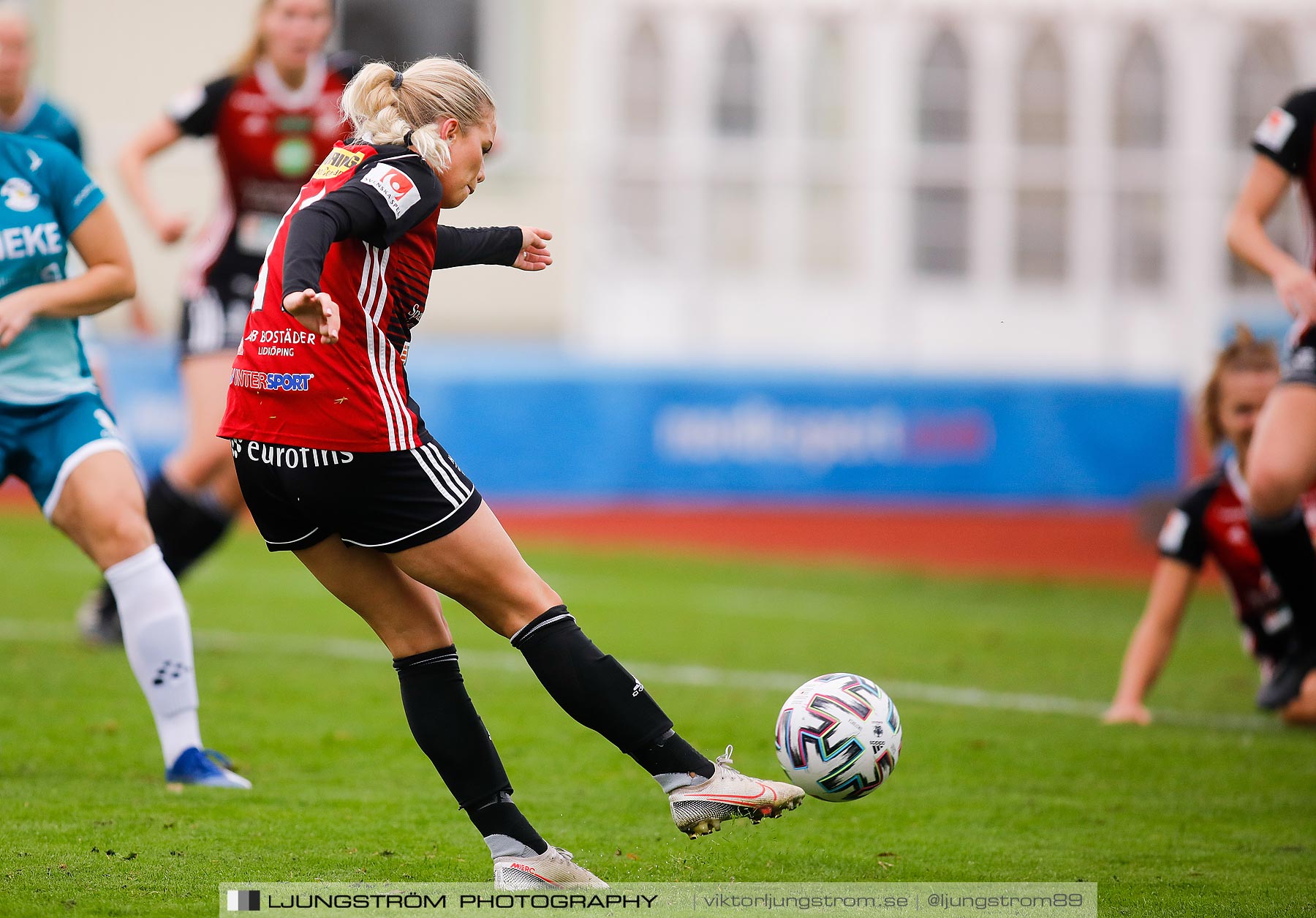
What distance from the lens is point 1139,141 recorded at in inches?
640

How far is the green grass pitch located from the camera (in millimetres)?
3938

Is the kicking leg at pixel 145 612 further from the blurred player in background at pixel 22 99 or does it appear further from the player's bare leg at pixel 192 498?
the player's bare leg at pixel 192 498

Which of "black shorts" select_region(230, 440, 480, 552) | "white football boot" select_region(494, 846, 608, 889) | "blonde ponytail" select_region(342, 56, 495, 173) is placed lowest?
"white football boot" select_region(494, 846, 608, 889)

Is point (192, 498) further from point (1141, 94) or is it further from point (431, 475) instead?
point (1141, 94)

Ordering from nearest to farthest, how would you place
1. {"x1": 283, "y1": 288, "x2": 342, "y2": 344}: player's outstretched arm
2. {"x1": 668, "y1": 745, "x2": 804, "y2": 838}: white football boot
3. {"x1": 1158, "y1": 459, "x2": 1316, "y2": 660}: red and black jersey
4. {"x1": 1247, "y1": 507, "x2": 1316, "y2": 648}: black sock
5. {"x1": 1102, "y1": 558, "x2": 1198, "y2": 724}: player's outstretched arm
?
{"x1": 283, "y1": 288, "x2": 342, "y2": 344}: player's outstretched arm
{"x1": 668, "y1": 745, "x2": 804, "y2": 838}: white football boot
{"x1": 1247, "y1": 507, "x2": 1316, "y2": 648}: black sock
{"x1": 1102, "y1": 558, "x2": 1198, "y2": 724}: player's outstretched arm
{"x1": 1158, "y1": 459, "x2": 1316, "y2": 660}: red and black jersey

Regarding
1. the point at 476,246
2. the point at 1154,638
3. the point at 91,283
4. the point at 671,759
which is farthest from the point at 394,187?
the point at 1154,638

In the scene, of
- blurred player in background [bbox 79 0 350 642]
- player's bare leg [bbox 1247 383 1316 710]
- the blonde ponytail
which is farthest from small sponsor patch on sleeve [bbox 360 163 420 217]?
blurred player in background [bbox 79 0 350 642]

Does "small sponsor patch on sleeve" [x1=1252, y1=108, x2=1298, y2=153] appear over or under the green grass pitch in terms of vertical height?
over

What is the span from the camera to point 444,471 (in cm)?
356

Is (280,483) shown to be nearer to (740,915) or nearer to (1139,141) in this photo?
(740,915)

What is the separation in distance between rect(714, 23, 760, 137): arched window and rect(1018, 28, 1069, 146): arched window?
2.74 meters

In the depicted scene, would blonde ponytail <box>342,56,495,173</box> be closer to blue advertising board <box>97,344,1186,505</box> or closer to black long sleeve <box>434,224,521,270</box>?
black long sleeve <box>434,224,521,270</box>

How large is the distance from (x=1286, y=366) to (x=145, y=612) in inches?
150

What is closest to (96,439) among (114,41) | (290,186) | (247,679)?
(247,679)
